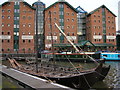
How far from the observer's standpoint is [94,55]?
3662cm

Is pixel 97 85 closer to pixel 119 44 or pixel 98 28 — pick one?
pixel 98 28

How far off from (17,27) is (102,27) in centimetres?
3283

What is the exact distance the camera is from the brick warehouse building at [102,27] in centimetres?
5434

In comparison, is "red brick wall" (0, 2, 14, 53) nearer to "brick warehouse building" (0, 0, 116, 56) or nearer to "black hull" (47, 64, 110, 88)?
"brick warehouse building" (0, 0, 116, 56)

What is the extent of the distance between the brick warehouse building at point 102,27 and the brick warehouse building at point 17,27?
2255cm

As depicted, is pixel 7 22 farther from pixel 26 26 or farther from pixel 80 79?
pixel 80 79

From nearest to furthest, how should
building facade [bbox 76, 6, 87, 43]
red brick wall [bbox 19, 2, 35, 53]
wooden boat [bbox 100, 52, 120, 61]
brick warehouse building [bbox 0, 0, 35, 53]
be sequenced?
wooden boat [bbox 100, 52, 120, 61], brick warehouse building [bbox 0, 0, 35, 53], red brick wall [bbox 19, 2, 35, 53], building facade [bbox 76, 6, 87, 43]

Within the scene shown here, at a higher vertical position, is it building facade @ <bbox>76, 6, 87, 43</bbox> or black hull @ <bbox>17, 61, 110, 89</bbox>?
building facade @ <bbox>76, 6, 87, 43</bbox>

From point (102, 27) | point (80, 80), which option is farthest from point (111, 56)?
point (80, 80)

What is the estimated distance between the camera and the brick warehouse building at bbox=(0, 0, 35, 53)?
48.8m

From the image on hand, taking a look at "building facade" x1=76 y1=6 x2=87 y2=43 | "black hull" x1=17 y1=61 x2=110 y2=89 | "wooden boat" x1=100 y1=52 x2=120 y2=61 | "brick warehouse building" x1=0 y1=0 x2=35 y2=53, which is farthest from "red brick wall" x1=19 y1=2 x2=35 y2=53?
"black hull" x1=17 y1=61 x2=110 y2=89

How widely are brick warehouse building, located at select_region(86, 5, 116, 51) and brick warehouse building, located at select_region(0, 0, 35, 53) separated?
74.0 feet

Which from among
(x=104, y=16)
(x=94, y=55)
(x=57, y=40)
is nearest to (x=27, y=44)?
(x=57, y=40)

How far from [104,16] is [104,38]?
8.96 metres
